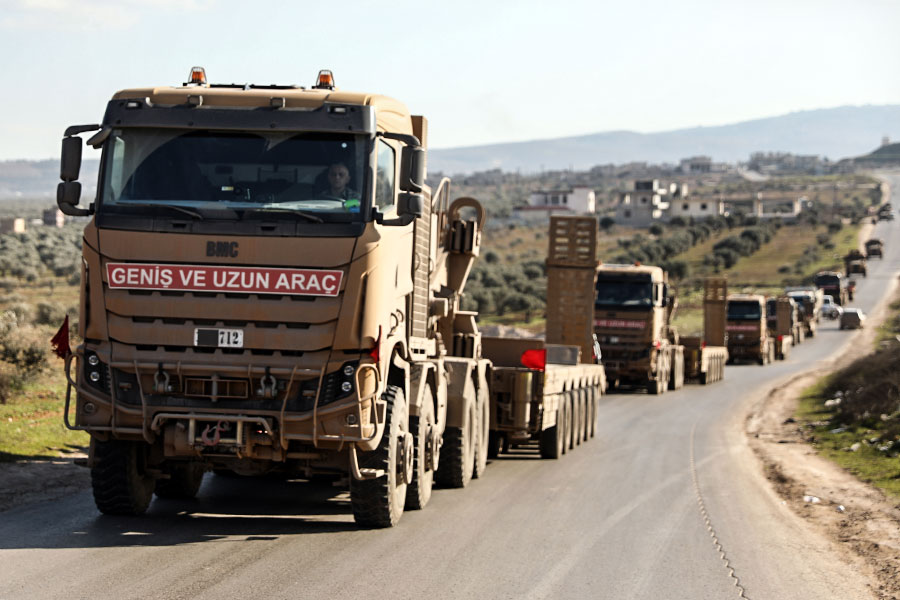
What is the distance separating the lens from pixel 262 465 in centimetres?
1052

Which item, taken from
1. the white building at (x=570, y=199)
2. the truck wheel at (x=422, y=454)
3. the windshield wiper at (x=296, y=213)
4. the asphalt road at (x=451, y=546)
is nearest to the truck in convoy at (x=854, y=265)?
the white building at (x=570, y=199)

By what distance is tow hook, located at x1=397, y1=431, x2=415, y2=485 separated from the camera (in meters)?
11.1

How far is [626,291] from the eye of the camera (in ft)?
108

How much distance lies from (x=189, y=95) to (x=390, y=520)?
405 cm

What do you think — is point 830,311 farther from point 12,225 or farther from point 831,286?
point 12,225

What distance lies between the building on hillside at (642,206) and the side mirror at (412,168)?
141437 mm

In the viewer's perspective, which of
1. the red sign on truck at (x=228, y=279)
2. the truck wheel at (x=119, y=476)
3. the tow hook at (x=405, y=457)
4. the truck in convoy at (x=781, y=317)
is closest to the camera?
the red sign on truck at (x=228, y=279)

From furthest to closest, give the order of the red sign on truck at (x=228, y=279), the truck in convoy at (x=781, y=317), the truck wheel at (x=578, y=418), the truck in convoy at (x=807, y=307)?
the truck in convoy at (x=807, y=307), the truck in convoy at (x=781, y=317), the truck wheel at (x=578, y=418), the red sign on truck at (x=228, y=279)

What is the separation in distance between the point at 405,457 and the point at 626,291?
73.3ft

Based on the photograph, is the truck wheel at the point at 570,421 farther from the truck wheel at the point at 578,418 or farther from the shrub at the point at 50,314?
the shrub at the point at 50,314

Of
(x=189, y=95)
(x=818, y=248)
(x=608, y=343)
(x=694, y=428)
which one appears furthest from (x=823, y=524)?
(x=818, y=248)

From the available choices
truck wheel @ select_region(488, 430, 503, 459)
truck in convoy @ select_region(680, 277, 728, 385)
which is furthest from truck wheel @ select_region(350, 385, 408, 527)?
truck in convoy @ select_region(680, 277, 728, 385)

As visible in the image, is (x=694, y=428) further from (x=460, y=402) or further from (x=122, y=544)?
(x=122, y=544)

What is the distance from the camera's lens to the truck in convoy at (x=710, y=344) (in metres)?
39.7
